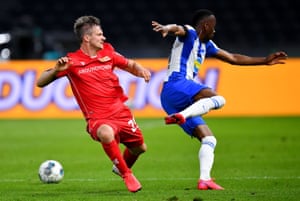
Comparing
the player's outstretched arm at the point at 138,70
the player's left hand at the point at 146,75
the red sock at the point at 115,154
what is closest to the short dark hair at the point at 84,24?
the player's outstretched arm at the point at 138,70

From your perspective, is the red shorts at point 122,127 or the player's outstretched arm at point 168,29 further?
the red shorts at point 122,127

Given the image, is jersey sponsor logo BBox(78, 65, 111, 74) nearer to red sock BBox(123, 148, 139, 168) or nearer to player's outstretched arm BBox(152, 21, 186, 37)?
player's outstretched arm BBox(152, 21, 186, 37)

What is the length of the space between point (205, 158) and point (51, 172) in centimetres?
195

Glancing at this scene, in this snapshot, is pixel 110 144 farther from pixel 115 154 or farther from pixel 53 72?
pixel 53 72

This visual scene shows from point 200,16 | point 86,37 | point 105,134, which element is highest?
point 200,16

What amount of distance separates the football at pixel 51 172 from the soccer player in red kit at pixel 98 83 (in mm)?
1192

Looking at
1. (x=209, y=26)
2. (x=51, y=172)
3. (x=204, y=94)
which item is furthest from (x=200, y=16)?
(x=51, y=172)

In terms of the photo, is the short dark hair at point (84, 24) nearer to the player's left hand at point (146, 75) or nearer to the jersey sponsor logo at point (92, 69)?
the jersey sponsor logo at point (92, 69)

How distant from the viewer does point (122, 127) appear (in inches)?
332

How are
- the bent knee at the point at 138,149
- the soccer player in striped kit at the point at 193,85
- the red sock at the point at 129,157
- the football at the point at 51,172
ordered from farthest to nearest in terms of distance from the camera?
1. the football at the point at 51,172
2. the red sock at the point at 129,157
3. the bent knee at the point at 138,149
4. the soccer player in striped kit at the point at 193,85

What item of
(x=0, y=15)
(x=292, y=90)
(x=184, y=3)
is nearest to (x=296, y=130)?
(x=292, y=90)

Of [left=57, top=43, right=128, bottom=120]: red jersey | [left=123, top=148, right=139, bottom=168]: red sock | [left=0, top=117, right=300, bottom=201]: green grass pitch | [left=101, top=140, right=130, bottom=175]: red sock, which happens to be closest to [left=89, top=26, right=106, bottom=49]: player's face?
[left=57, top=43, right=128, bottom=120]: red jersey

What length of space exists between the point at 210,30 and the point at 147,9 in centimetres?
1915

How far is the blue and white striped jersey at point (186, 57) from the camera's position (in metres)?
8.91
